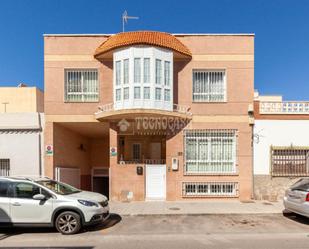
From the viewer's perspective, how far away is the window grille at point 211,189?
483 inches

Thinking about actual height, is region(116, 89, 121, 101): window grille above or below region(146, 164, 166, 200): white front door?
above

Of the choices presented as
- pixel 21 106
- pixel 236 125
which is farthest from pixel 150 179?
pixel 21 106

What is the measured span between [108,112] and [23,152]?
498cm

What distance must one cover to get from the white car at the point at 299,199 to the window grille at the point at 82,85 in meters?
9.71

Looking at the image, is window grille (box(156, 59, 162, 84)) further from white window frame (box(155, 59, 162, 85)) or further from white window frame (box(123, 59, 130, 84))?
white window frame (box(123, 59, 130, 84))

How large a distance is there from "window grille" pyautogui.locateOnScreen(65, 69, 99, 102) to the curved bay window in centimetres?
156

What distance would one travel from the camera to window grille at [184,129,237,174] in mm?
12508

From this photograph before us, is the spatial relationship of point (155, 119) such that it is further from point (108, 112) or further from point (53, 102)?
point (53, 102)

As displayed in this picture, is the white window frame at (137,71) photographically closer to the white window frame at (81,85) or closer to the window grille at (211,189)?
the white window frame at (81,85)

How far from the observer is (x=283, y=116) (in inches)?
498

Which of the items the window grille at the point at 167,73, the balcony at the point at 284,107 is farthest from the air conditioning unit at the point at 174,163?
the balcony at the point at 284,107

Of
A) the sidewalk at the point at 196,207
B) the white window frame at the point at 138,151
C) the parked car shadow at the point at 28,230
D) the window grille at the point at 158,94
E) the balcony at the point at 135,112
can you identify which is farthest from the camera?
the white window frame at the point at 138,151

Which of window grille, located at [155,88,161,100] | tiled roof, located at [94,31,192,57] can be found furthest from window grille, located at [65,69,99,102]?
window grille, located at [155,88,161,100]

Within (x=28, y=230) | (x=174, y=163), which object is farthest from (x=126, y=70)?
(x=28, y=230)
